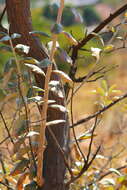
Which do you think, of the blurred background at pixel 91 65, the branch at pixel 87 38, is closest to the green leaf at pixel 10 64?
the blurred background at pixel 91 65

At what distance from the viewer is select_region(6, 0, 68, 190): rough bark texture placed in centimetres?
115

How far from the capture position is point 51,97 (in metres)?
1.23

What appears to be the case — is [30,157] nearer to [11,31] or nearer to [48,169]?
[48,169]

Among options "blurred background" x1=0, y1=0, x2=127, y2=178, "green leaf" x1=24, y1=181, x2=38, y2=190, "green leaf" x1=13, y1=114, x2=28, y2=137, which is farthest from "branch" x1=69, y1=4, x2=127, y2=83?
"green leaf" x1=24, y1=181, x2=38, y2=190

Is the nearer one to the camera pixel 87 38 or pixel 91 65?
pixel 87 38

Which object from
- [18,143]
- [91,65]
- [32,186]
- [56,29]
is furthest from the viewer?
[91,65]

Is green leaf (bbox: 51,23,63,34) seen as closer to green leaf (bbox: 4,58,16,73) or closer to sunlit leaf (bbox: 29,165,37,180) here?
green leaf (bbox: 4,58,16,73)

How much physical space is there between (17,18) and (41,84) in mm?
207

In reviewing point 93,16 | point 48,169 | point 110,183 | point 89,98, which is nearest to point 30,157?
point 48,169

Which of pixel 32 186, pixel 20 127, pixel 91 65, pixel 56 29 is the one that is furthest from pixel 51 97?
pixel 91 65

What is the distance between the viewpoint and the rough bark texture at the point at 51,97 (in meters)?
1.15

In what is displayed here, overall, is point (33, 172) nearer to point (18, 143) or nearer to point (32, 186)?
point (32, 186)

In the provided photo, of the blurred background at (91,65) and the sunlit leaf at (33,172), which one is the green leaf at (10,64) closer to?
the blurred background at (91,65)

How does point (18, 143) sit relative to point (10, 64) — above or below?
below
